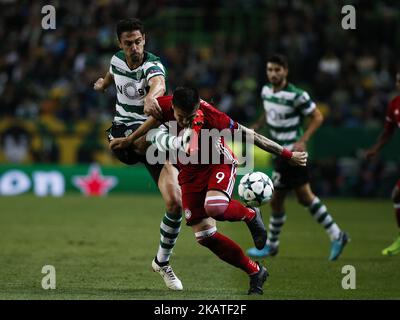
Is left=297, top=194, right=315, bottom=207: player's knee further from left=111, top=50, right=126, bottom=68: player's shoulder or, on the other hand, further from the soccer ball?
left=111, top=50, right=126, bottom=68: player's shoulder

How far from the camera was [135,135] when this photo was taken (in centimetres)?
839

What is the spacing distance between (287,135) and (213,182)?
351 cm

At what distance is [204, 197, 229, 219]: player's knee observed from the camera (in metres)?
7.86

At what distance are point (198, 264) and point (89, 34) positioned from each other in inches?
560

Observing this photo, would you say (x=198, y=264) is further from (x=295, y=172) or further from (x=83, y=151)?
(x=83, y=151)

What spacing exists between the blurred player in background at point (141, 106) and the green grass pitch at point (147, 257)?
1.32ft

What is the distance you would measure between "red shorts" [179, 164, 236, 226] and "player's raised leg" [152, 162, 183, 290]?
442 mm

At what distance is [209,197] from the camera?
7.91m

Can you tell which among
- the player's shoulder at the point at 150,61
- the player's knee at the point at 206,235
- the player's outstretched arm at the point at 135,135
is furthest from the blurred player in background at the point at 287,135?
the player's knee at the point at 206,235

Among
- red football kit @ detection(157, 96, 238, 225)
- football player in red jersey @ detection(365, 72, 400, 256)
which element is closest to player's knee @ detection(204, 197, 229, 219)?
red football kit @ detection(157, 96, 238, 225)

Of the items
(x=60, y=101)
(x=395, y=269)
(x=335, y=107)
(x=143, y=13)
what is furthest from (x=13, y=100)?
(x=395, y=269)

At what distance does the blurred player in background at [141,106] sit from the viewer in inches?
340

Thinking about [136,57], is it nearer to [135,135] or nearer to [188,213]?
[135,135]

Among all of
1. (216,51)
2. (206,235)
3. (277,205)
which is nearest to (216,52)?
(216,51)
